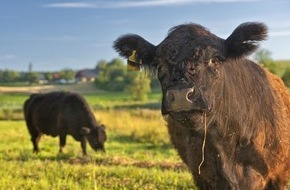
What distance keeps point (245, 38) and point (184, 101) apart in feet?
4.40

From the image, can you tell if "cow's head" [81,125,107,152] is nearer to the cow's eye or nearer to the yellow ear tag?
the yellow ear tag

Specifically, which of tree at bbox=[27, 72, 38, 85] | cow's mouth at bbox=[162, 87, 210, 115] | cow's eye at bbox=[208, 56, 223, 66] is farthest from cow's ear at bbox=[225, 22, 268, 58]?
tree at bbox=[27, 72, 38, 85]

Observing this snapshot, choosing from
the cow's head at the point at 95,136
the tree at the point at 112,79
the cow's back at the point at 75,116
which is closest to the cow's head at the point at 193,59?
the cow's head at the point at 95,136

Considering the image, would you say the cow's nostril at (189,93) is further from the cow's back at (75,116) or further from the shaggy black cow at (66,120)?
the cow's back at (75,116)

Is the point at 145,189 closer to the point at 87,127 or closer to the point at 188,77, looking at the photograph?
the point at 188,77

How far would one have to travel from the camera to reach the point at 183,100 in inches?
181

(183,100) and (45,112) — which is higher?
(183,100)

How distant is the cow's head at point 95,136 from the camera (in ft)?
60.6

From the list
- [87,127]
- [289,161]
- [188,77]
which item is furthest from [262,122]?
[87,127]

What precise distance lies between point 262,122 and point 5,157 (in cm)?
1127

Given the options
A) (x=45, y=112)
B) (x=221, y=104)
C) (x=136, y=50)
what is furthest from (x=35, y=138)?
(x=221, y=104)

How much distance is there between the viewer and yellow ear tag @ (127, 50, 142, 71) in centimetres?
596

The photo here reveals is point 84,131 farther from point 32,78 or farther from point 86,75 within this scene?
point 86,75

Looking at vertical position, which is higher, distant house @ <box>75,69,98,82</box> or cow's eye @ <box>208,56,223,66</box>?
cow's eye @ <box>208,56,223,66</box>
